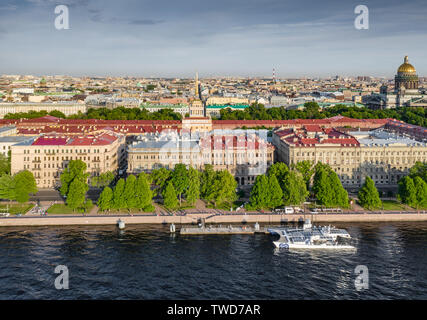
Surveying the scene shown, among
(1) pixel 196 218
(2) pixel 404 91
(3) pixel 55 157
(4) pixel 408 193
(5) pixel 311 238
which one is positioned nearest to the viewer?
(5) pixel 311 238

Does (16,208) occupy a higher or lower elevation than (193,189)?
lower

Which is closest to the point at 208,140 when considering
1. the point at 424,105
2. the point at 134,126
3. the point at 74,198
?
the point at 74,198

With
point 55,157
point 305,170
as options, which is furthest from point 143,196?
point 305,170

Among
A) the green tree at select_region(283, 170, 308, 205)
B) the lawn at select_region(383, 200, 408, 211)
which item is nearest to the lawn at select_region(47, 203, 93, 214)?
the green tree at select_region(283, 170, 308, 205)

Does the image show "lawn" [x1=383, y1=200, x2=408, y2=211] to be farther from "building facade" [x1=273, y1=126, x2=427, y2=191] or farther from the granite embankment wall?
"building facade" [x1=273, y1=126, x2=427, y2=191]

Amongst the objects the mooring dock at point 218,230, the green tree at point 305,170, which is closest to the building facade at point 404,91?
the green tree at point 305,170

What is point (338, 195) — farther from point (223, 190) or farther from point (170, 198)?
point (170, 198)
